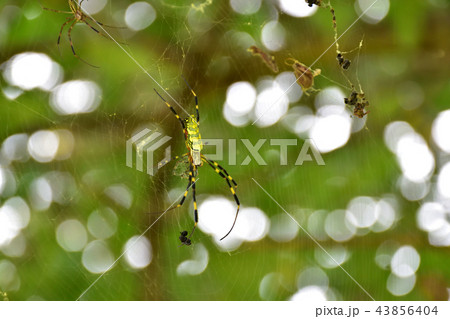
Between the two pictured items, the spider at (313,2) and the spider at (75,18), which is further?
the spider at (75,18)

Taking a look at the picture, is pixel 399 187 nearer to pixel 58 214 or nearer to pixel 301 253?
pixel 301 253

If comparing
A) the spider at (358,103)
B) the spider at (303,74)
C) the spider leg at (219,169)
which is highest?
the spider at (303,74)

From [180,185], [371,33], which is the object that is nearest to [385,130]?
[371,33]

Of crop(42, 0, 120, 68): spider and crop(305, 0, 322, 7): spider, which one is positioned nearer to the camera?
crop(305, 0, 322, 7): spider
